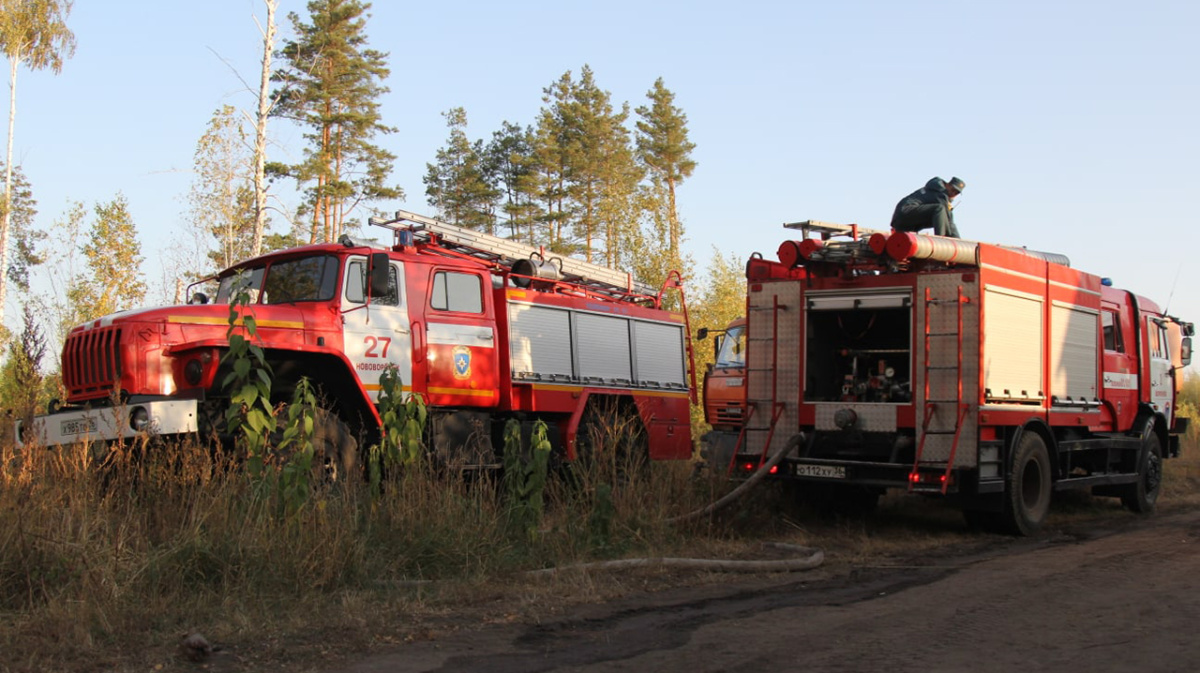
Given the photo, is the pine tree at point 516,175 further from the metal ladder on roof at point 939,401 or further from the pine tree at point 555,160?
the metal ladder on roof at point 939,401

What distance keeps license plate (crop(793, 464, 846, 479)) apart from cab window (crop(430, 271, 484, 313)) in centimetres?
400

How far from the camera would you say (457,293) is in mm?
11555

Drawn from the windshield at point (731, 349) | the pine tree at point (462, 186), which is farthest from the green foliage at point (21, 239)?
the windshield at point (731, 349)

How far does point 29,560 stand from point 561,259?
7.88m

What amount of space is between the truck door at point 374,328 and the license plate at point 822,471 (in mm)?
4212

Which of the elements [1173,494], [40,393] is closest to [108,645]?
[40,393]

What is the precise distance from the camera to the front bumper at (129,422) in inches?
335

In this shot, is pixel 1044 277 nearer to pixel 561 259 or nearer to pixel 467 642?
pixel 561 259

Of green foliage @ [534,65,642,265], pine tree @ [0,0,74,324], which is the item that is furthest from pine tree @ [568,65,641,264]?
pine tree @ [0,0,74,324]

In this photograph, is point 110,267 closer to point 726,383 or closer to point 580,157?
point 726,383

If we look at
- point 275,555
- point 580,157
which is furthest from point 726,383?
point 580,157

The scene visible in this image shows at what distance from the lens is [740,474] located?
11.2 m

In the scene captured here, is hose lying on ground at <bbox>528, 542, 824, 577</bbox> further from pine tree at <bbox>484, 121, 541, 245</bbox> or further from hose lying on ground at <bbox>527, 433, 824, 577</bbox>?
pine tree at <bbox>484, 121, 541, 245</bbox>

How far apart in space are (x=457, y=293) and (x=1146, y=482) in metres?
9.73
